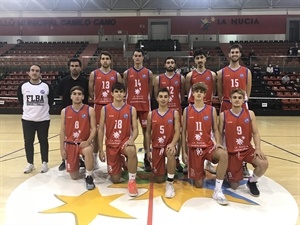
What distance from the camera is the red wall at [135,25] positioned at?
1931 centimetres

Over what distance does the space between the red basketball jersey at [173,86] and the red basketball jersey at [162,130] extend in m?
0.61

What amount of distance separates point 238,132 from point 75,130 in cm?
193

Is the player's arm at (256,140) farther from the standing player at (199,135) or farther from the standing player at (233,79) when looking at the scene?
the standing player at (233,79)

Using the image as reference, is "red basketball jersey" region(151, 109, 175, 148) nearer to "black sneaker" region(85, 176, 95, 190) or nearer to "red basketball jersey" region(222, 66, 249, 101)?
"black sneaker" region(85, 176, 95, 190)

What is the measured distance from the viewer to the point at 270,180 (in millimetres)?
3881

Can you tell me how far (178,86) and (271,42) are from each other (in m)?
16.4

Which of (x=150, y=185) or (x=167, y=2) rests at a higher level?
(x=167, y=2)

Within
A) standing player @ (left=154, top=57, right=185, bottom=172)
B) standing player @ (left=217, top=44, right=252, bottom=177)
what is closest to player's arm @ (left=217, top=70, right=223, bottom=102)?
standing player @ (left=217, top=44, right=252, bottom=177)

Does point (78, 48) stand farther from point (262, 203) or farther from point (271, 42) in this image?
point (262, 203)

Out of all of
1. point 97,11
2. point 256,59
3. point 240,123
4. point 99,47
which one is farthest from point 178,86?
point 97,11

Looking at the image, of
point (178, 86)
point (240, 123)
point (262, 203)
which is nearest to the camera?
point (262, 203)

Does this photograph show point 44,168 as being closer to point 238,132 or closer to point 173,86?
point 173,86

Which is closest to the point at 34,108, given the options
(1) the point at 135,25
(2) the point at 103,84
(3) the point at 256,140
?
(2) the point at 103,84

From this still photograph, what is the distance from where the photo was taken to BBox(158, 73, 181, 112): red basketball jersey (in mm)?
4230
